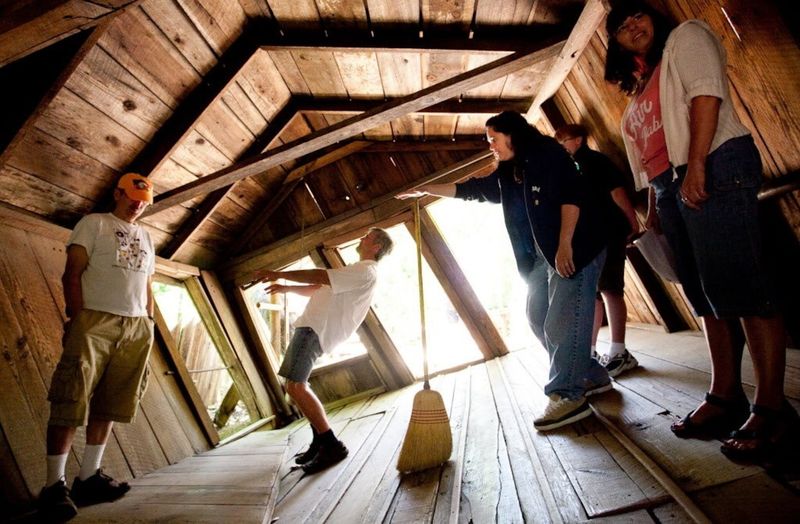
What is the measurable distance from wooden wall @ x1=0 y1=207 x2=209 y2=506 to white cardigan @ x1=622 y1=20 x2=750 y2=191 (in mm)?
3421

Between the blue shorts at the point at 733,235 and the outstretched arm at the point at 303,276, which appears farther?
the outstretched arm at the point at 303,276

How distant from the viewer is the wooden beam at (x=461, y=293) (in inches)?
183

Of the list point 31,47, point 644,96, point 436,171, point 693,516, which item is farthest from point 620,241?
point 31,47

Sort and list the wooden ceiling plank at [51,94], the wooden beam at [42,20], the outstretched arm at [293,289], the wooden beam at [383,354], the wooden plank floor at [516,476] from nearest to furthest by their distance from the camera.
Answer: the wooden plank floor at [516,476], the wooden beam at [42,20], the wooden ceiling plank at [51,94], the outstretched arm at [293,289], the wooden beam at [383,354]

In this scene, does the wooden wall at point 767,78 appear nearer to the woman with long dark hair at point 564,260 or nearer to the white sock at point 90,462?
the woman with long dark hair at point 564,260

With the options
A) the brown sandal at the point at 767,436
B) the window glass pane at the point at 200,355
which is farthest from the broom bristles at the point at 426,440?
the window glass pane at the point at 200,355

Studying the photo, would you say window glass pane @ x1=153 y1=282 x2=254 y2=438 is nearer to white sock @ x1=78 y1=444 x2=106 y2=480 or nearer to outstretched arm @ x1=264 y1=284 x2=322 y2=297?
outstretched arm @ x1=264 y1=284 x2=322 y2=297

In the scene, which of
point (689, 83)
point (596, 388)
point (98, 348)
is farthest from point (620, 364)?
point (98, 348)

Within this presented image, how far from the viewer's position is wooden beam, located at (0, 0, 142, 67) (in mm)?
1273

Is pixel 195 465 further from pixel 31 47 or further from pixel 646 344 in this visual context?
pixel 646 344

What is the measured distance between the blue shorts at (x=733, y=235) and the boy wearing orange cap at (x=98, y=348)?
9.29 ft

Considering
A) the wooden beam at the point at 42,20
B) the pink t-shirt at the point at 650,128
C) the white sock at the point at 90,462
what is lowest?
the white sock at the point at 90,462

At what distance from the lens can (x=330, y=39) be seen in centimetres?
300

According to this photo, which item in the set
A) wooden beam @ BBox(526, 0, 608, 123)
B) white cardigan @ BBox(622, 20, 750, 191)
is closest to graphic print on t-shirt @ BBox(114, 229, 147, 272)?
white cardigan @ BBox(622, 20, 750, 191)
